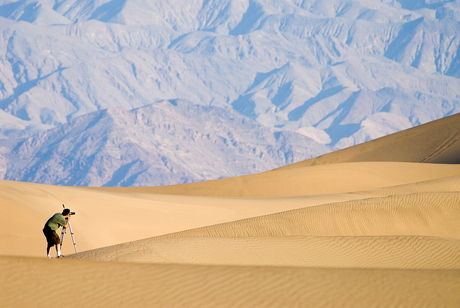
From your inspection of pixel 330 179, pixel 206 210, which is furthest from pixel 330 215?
pixel 330 179

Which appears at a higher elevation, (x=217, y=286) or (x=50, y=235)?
(x=50, y=235)

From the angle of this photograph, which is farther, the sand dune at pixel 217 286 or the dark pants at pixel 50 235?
the dark pants at pixel 50 235

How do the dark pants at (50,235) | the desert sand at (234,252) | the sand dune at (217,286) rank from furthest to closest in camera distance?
1. the dark pants at (50,235)
2. the desert sand at (234,252)
3. the sand dune at (217,286)

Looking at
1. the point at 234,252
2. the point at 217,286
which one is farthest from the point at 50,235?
the point at 234,252

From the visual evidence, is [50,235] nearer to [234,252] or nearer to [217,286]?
[217,286]

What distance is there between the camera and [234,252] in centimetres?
1027

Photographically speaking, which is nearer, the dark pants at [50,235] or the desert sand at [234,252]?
the desert sand at [234,252]

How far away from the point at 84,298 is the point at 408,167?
23.7 meters

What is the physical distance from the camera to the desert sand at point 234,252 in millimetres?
7113

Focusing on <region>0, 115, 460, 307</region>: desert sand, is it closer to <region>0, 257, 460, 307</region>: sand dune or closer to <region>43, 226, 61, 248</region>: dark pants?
<region>0, 257, 460, 307</region>: sand dune

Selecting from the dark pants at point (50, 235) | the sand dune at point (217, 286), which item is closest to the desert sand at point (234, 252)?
the sand dune at point (217, 286)

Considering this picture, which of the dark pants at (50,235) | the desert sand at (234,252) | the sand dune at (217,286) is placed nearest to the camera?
the sand dune at (217,286)

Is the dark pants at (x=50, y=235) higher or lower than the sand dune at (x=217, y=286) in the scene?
higher

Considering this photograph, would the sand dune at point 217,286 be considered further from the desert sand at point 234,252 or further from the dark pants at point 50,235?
the dark pants at point 50,235
